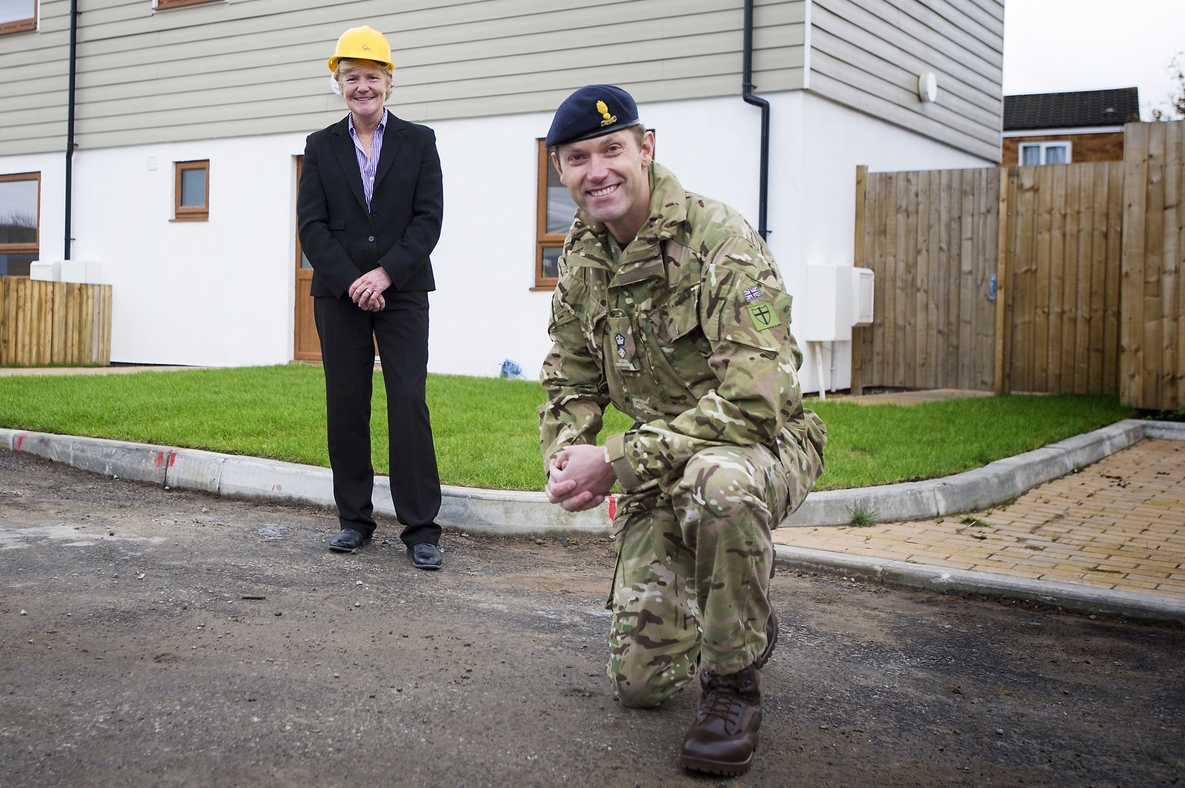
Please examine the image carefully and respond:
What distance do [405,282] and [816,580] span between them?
2211mm

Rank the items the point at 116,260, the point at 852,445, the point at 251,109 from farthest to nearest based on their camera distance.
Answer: the point at 116,260 < the point at 251,109 < the point at 852,445

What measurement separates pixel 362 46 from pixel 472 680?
2891mm

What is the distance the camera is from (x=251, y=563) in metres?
4.63

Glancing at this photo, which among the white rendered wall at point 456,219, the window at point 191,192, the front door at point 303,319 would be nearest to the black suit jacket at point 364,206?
the white rendered wall at point 456,219

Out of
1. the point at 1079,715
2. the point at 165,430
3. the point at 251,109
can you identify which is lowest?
the point at 1079,715

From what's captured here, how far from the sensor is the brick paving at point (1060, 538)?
4781mm

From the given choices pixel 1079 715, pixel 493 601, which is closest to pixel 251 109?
pixel 493 601

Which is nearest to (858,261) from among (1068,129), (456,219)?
(456,219)

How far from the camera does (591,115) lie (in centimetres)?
293

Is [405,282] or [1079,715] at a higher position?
[405,282]

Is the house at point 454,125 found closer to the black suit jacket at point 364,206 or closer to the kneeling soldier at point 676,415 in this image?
the black suit jacket at point 364,206

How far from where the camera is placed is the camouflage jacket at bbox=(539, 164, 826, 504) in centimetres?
280

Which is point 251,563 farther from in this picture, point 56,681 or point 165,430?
point 165,430

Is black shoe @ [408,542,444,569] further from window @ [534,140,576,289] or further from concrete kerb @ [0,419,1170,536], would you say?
window @ [534,140,576,289]
